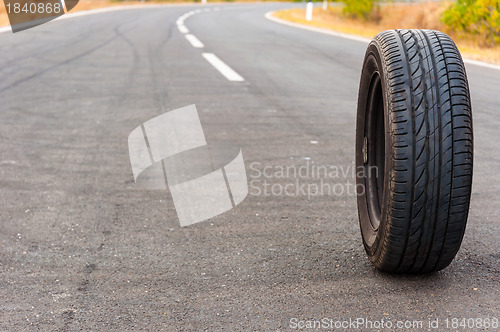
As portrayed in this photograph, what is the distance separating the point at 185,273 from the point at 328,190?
4.57 ft

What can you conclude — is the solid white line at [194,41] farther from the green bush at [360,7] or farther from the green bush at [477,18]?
the green bush at [360,7]

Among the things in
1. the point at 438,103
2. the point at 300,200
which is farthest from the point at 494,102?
the point at 438,103

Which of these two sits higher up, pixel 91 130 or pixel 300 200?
pixel 300 200

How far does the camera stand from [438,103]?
2.20 metres

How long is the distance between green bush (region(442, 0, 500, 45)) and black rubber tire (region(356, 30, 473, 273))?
41.9ft

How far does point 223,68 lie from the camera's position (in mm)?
8742

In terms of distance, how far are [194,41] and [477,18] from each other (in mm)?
7235

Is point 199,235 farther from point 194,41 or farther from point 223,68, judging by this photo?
point 194,41

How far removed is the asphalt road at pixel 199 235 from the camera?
217cm

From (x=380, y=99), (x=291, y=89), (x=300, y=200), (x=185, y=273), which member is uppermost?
(x=380, y=99)

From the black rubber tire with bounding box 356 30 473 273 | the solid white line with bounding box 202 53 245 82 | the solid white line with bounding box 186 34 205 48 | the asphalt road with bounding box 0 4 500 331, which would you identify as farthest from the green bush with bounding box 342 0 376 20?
the black rubber tire with bounding box 356 30 473 273

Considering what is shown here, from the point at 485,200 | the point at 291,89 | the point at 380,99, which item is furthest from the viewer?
the point at 291,89

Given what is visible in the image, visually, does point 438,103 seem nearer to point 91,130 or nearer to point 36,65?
point 91,130

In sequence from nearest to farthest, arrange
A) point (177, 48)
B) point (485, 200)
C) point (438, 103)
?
point (438, 103) → point (485, 200) → point (177, 48)
